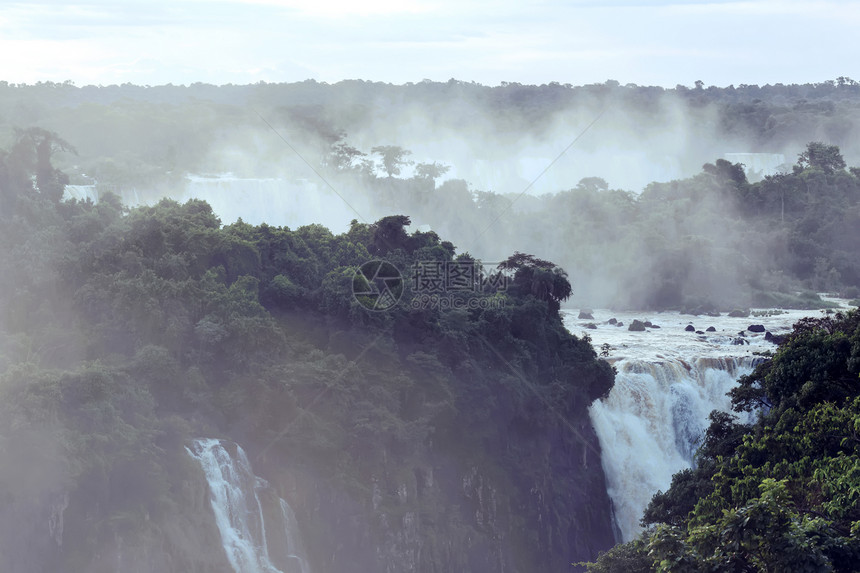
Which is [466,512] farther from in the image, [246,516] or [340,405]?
[246,516]

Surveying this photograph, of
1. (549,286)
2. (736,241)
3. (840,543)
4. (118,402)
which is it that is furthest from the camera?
(736,241)

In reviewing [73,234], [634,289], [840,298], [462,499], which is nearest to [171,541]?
[462,499]

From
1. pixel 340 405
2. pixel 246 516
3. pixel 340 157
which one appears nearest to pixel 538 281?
pixel 340 405

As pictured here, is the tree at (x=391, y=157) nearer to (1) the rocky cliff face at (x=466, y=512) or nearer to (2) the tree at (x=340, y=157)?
(2) the tree at (x=340, y=157)

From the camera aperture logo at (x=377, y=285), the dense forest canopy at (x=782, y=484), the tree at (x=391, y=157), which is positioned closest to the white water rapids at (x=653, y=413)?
the camera aperture logo at (x=377, y=285)

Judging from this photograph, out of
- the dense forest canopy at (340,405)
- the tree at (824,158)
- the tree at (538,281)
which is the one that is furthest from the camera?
the tree at (824,158)

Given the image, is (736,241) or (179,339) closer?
(179,339)

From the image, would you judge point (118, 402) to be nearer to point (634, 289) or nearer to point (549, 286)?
point (549, 286)

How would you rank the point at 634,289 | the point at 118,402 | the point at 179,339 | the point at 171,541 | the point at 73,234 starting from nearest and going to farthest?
the point at 171,541 → the point at 118,402 → the point at 179,339 → the point at 73,234 → the point at 634,289
